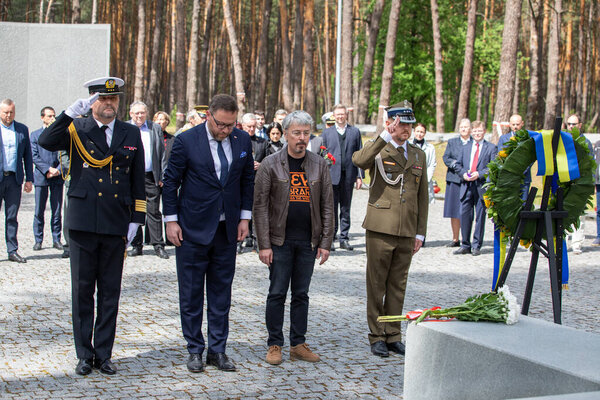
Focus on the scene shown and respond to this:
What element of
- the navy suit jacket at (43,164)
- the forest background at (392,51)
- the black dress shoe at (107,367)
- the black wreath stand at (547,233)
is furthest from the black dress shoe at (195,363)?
the forest background at (392,51)

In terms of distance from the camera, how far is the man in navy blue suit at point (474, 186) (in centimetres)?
1344

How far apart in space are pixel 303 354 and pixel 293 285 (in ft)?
1.97

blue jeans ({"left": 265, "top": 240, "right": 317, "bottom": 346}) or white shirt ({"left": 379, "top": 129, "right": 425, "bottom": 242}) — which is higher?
white shirt ({"left": 379, "top": 129, "right": 425, "bottom": 242})

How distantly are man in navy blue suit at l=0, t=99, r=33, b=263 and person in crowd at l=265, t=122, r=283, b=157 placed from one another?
3667 millimetres

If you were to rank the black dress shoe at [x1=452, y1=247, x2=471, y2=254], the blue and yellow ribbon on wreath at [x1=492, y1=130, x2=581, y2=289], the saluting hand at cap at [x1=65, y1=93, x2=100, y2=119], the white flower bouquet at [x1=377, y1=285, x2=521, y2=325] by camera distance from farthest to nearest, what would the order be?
the black dress shoe at [x1=452, y1=247, x2=471, y2=254] → the blue and yellow ribbon on wreath at [x1=492, y1=130, x2=581, y2=289] → the saluting hand at cap at [x1=65, y1=93, x2=100, y2=119] → the white flower bouquet at [x1=377, y1=285, x2=521, y2=325]

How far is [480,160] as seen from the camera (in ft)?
44.2

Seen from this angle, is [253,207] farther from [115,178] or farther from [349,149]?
[349,149]

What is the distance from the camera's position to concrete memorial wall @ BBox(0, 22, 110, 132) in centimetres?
2247

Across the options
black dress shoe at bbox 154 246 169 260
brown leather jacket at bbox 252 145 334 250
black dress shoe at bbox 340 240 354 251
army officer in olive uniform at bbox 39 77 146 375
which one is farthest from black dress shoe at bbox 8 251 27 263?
brown leather jacket at bbox 252 145 334 250

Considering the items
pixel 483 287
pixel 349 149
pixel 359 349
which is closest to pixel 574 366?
pixel 359 349

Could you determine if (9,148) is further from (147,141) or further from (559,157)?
(559,157)

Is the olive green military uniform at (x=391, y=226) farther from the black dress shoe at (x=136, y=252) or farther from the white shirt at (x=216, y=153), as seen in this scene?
the black dress shoe at (x=136, y=252)

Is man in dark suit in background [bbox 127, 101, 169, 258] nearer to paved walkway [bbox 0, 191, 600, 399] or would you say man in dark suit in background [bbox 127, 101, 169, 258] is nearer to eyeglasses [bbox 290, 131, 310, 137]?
paved walkway [bbox 0, 191, 600, 399]

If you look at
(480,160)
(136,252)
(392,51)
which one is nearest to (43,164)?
(136,252)
